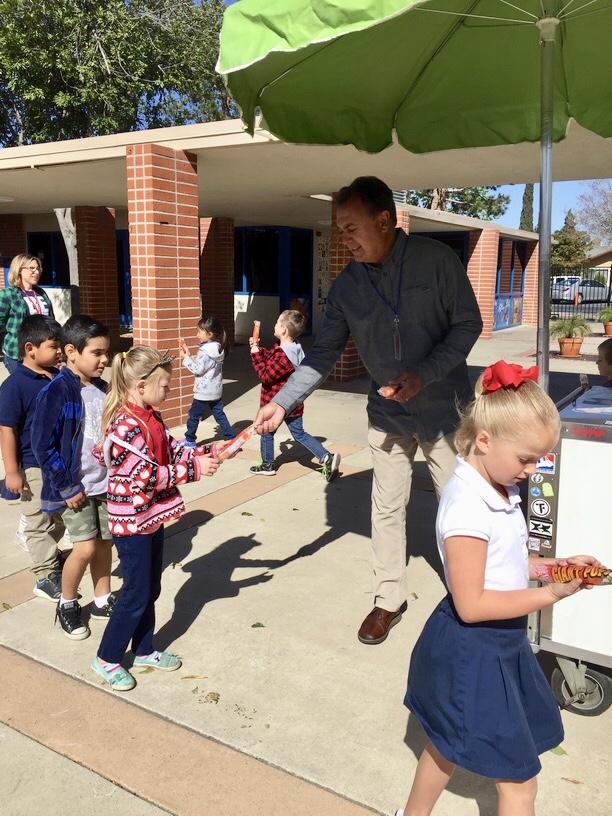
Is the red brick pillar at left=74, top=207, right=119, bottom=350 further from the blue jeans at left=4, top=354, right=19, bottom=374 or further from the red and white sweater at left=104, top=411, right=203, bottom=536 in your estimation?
the red and white sweater at left=104, top=411, right=203, bottom=536

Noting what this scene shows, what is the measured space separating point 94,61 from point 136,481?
52.2 ft

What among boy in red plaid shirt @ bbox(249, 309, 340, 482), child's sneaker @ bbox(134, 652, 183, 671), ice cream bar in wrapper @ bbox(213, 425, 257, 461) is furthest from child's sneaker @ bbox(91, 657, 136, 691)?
boy in red plaid shirt @ bbox(249, 309, 340, 482)

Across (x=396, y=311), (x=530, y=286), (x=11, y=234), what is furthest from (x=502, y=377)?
(x=530, y=286)

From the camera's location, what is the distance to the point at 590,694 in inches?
111

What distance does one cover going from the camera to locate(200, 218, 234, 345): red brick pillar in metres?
16.0

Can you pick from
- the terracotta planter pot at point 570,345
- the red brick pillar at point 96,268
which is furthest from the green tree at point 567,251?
the red brick pillar at point 96,268

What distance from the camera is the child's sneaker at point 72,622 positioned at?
11.3ft

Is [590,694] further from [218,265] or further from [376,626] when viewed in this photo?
[218,265]

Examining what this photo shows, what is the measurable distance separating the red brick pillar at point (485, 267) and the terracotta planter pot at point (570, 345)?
3.71 m

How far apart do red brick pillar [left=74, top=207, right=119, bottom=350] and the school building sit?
0.10 feet

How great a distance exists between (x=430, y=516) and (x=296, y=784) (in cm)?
309

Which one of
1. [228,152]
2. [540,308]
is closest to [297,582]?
[540,308]

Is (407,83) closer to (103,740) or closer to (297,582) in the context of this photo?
(297,582)

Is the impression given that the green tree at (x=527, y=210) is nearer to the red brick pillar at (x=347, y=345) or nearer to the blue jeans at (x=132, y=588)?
the red brick pillar at (x=347, y=345)
